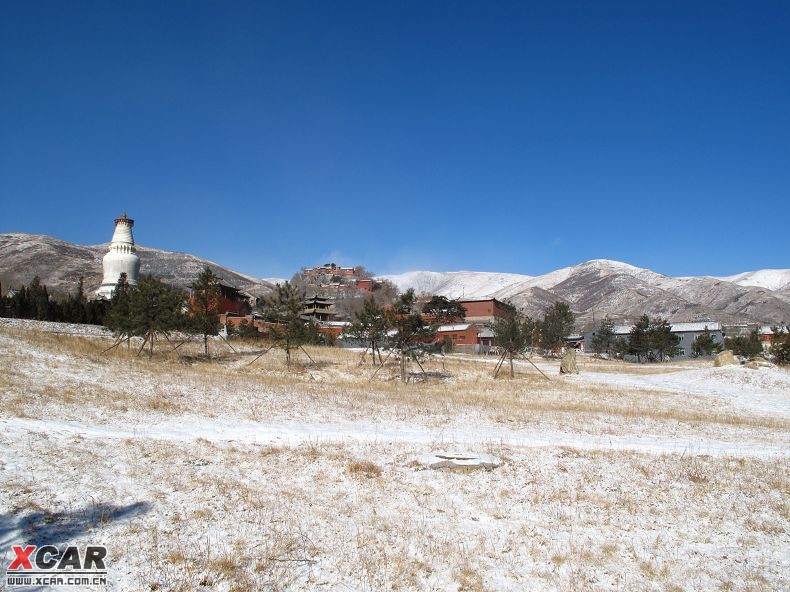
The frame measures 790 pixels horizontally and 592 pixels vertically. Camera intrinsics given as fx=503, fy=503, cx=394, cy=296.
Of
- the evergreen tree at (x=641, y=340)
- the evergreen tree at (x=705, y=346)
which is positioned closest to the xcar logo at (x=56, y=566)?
the evergreen tree at (x=641, y=340)

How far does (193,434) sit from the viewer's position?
46.1 feet

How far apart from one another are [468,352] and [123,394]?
64731mm

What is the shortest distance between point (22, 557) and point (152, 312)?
1077 inches

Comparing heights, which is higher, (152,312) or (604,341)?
(152,312)

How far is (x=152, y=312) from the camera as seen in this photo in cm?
3206

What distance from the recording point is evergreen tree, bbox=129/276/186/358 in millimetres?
31578

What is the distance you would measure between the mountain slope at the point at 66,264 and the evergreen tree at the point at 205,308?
319 feet

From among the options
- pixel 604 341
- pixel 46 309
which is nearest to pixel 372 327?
pixel 46 309

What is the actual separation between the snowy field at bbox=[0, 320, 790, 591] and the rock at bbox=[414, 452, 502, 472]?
0.63ft

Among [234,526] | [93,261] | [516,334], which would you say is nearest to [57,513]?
[234,526]

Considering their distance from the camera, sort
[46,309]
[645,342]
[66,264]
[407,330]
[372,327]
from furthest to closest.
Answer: [66,264] → [645,342] → [46,309] → [372,327] → [407,330]

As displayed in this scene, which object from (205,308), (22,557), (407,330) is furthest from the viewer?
(205,308)

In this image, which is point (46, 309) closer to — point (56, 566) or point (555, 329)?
point (56, 566)

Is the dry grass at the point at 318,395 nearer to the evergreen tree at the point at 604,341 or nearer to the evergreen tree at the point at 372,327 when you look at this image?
the evergreen tree at the point at 372,327
